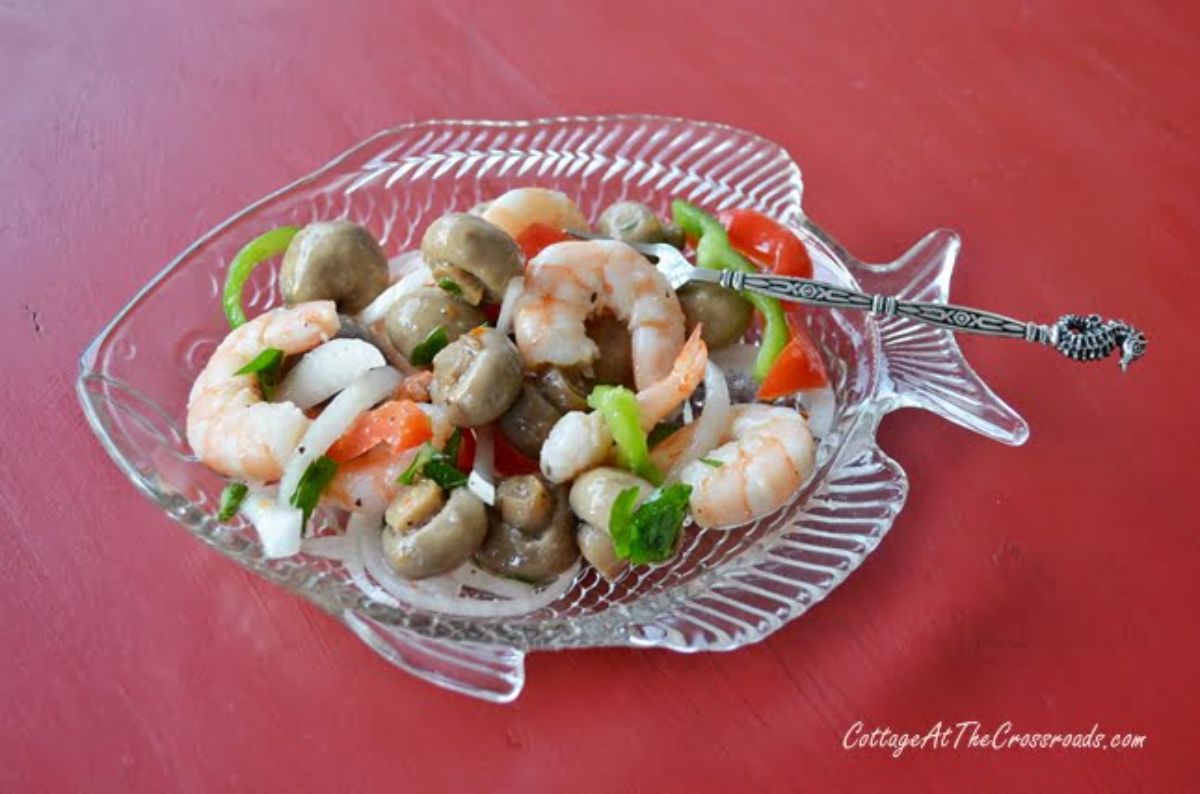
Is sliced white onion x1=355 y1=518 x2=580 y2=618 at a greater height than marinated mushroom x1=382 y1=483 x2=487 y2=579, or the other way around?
marinated mushroom x1=382 y1=483 x2=487 y2=579

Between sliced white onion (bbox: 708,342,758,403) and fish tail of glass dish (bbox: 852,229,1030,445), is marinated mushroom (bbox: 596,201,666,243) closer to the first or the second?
sliced white onion (bbox: 708,342,758,403)

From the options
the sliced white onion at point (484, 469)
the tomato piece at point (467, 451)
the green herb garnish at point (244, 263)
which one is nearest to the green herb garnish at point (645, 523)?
the sliced white onion at point (484, 469)

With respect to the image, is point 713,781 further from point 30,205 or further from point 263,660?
point 30,205

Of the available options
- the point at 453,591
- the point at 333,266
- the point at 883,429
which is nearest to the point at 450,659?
the point at 453,591

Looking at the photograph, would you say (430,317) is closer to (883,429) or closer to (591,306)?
(591,306)

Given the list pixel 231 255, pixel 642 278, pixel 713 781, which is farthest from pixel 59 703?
pixel 642 278

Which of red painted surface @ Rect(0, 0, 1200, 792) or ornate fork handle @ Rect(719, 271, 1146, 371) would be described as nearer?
red painted surface @ Rect(0, 0, 1200, 792)

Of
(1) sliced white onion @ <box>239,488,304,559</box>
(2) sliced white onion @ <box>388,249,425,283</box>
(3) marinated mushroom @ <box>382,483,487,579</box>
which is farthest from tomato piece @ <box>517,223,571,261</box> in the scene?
(1) sliced white onion @ <box>239,488,304,559</box>

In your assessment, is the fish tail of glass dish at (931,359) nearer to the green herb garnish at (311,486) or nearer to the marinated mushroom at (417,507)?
the marinated mushroom at (417,507)
